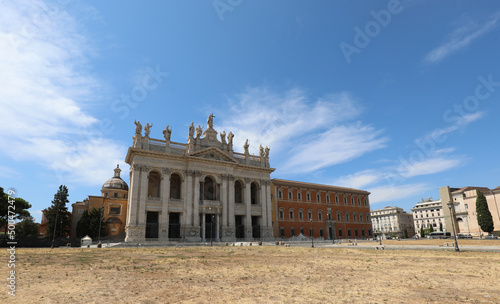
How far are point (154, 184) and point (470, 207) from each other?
223 feet

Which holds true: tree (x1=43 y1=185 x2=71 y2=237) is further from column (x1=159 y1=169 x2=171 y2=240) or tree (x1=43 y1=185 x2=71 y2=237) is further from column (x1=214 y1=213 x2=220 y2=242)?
column (x1=214 y1=213 x2=220 y2=242)

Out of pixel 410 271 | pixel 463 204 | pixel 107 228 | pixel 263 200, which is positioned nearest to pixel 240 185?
pixel 263 200

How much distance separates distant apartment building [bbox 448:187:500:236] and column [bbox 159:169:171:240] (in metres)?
62.7

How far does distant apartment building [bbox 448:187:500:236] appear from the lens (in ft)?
204

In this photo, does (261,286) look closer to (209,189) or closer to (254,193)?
(209,189)

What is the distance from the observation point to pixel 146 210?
42.2m

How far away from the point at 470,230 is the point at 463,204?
5.88m

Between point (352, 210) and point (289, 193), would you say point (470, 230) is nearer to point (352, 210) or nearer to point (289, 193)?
point (352, 210)

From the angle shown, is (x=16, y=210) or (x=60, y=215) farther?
(x=16, y=210)

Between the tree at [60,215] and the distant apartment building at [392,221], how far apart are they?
349ft

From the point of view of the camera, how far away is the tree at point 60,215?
2013 inches

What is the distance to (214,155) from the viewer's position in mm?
48969

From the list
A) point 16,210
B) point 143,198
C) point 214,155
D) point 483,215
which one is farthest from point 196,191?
point 483,215

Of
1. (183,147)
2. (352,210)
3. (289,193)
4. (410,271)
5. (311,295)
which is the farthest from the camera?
(352,210)
